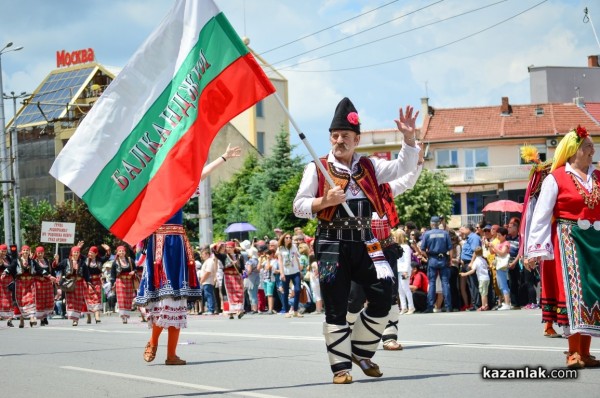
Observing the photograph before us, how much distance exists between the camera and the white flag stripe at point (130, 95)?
9.30 m

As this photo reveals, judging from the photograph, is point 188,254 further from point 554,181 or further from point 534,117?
point 534,117

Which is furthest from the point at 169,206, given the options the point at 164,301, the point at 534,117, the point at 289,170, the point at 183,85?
the point at 534,117

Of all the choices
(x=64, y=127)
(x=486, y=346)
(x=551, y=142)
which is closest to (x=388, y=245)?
(x=486, y=346)

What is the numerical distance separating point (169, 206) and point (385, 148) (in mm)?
77561

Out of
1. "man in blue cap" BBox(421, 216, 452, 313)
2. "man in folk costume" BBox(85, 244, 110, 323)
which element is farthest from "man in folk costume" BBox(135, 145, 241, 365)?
"man in folk costume" BBox(85, 244, 110, 323)

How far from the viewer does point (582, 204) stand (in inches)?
376

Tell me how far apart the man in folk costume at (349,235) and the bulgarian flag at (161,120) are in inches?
39.9

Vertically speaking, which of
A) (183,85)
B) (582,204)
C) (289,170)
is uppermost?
(289,170)

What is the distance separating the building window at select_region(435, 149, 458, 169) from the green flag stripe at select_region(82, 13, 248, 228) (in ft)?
243

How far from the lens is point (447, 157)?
273ft

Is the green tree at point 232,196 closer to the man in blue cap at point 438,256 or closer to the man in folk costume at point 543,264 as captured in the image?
the man in blue cap at point 438,256

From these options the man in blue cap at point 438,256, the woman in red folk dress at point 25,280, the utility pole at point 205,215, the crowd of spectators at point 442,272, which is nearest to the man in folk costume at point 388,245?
the crowd of spectators at point 442,272

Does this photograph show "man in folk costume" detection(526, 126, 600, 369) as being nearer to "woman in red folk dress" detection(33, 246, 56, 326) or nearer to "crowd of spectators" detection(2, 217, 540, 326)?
"crowd of spectators" detection(2, 217, 540, 326)

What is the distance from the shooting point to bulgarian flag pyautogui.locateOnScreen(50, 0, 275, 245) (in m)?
9.31
